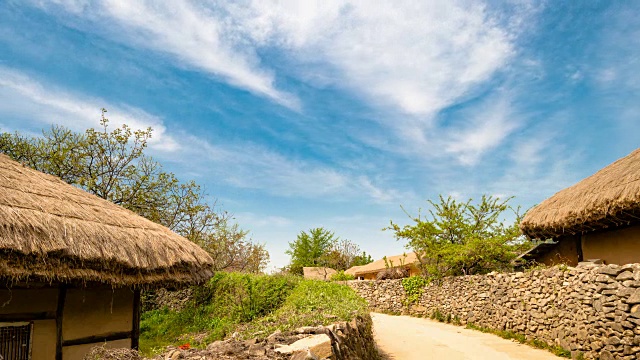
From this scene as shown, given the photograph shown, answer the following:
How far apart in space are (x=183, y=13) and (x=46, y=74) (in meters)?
4.26

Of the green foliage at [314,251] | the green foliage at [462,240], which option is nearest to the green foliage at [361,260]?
the green foliage at [314,251]

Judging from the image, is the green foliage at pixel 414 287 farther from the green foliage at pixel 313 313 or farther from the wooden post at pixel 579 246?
the green foliage at pixel 313 313

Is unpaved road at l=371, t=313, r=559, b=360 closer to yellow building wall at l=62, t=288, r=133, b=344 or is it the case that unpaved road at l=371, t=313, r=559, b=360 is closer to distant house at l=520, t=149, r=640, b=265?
distant house at l=520, t=149, r=640, b=265

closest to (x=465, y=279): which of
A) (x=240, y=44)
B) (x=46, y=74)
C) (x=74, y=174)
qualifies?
(x=240, y=44)

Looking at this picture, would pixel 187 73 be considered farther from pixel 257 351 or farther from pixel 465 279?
pixel 465 279

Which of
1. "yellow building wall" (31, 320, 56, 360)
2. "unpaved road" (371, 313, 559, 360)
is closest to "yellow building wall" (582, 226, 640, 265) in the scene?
"unpaved road" (371, 313, 559, 360)

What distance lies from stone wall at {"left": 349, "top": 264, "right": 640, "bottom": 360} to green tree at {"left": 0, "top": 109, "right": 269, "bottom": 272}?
41.5ft

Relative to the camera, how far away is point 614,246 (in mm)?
11570

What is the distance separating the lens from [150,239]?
9297mm

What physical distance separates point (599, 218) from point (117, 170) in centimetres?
1801

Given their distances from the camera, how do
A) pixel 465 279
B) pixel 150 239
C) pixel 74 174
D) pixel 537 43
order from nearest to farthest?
1. pixel 150 239
2. pixel 537 43
3. pixel 465 279
4. pixel 74 174

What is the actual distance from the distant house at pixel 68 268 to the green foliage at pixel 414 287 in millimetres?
11513

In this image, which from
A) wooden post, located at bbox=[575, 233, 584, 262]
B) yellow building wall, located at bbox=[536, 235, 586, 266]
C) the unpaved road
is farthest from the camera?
yellow building wall, located at bbox=[536, 235, 586, 266]

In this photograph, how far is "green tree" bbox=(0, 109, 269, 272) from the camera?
18.5 metres
